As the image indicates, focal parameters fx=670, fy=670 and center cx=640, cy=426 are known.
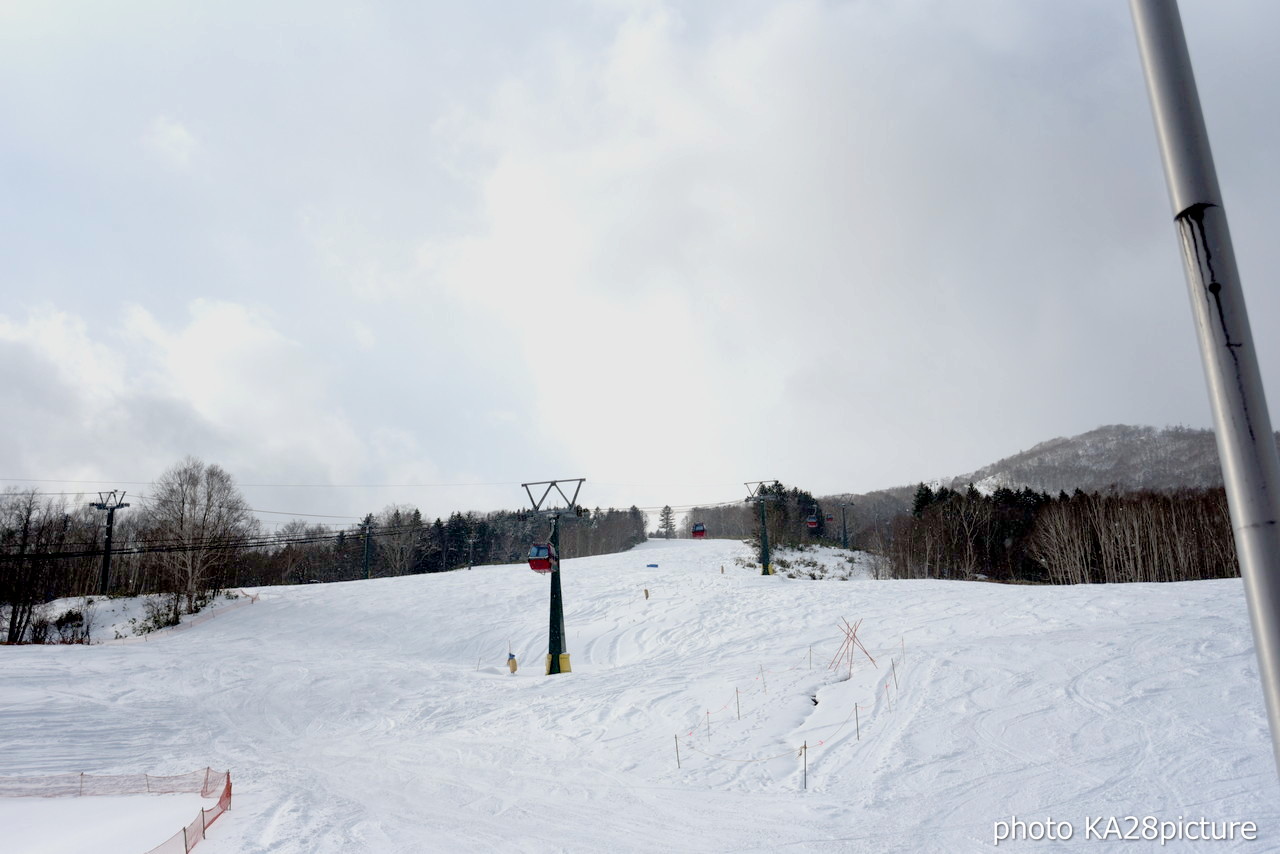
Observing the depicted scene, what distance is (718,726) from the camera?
48.9 feet

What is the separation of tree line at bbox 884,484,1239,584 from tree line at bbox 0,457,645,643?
35353mm

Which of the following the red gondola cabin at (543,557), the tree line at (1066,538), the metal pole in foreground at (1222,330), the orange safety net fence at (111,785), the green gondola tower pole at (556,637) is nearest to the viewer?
the metal pole in foreground at (1222,330)

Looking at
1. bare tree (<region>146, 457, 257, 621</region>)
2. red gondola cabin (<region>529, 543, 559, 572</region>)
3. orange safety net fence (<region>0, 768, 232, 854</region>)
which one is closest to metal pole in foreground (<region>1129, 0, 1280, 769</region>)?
orange safety net fence (<region>0, 768, 232, 854</region>)

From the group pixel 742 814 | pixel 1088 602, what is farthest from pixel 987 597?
pixel 742 814

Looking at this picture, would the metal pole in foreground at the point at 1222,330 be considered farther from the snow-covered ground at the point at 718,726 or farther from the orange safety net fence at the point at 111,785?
the orange safety net fence at the point at 111,785

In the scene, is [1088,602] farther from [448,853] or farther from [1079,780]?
[448,853]

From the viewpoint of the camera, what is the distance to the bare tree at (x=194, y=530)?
37.2m

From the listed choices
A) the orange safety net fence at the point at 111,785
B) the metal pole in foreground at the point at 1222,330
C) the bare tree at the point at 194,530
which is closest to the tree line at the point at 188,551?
the bare tree at the point at 194,530

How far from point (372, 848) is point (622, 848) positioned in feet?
11.6

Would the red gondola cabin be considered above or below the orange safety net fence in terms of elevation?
above

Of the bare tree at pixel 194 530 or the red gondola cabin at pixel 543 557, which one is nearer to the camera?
the red gondola cabin at pixel 543 557

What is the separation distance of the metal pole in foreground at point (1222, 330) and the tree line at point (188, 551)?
83.0ft

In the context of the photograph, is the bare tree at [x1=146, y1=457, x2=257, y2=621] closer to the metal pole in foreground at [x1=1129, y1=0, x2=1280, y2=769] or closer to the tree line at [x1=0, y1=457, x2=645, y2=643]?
the tree line at [x1=0, y1=457, x2=645, y2=643]

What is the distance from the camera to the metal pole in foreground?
156cm
